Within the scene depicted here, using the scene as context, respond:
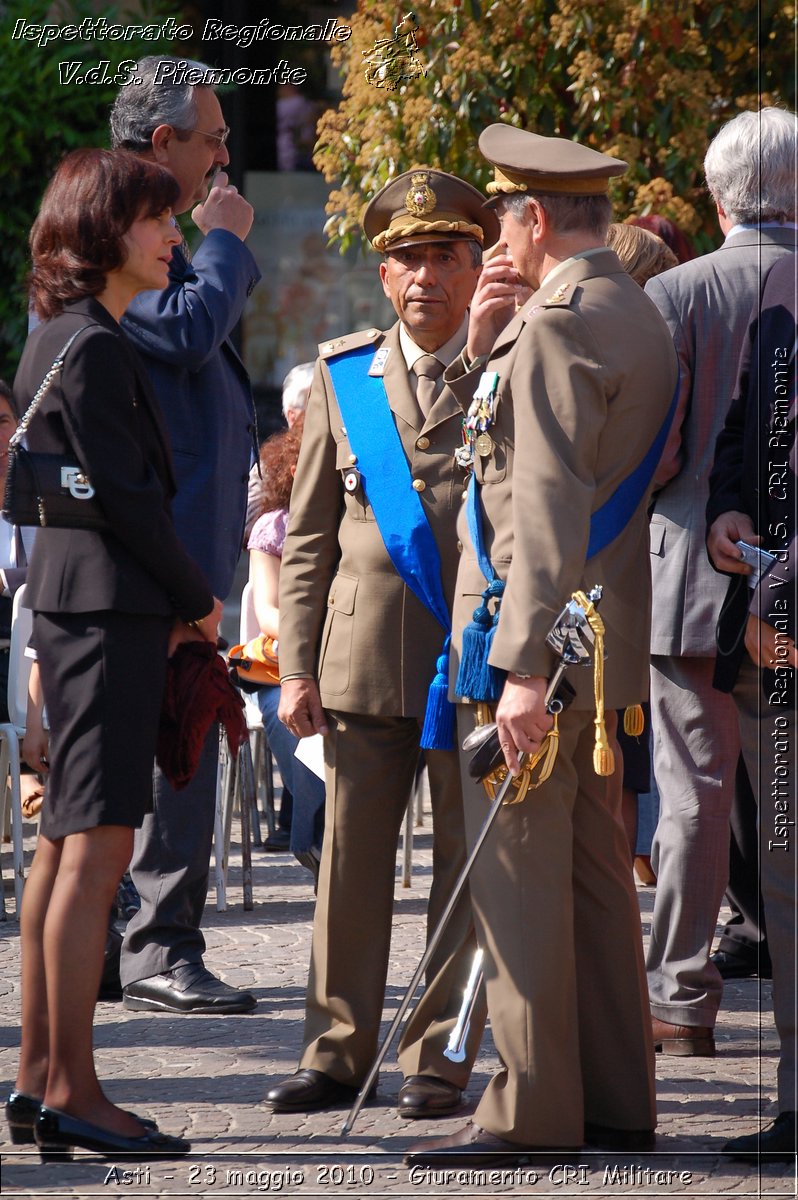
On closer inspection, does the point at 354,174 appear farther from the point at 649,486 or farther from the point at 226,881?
the point at 649,486

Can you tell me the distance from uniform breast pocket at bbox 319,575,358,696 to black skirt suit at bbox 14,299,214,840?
0.49 metres

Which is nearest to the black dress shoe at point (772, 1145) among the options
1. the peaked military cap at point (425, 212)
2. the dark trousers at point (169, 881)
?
the dark trousers at point (169, 881)

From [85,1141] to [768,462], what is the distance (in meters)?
1.96

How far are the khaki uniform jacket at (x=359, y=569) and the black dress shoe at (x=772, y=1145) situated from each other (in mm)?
1159

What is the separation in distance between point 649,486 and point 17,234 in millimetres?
5869

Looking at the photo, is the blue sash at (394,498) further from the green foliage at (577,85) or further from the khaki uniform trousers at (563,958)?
the green foliage at (577,85)

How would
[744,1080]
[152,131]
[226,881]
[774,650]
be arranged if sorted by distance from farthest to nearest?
[226,881] → [152,131] → [744,1080] → [774,650]

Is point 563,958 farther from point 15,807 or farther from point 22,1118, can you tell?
point 15,807

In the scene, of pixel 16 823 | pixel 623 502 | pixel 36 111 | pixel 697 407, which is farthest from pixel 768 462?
pixel 36 111

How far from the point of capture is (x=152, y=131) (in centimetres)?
484

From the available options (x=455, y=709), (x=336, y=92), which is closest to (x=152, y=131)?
(x=455, y=709)

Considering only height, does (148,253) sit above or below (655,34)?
below

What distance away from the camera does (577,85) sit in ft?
24.2

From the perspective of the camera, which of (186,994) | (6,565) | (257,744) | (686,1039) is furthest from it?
(257,744)
